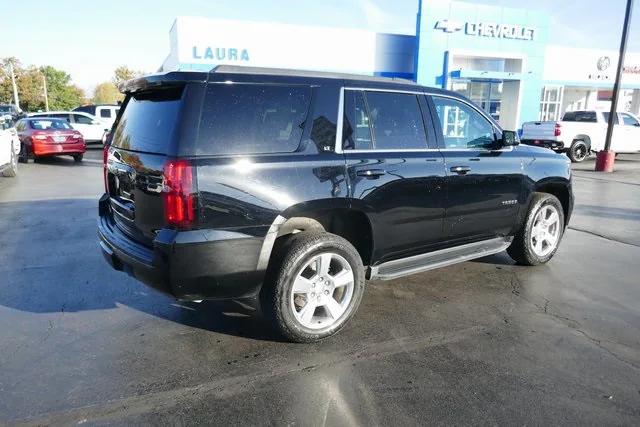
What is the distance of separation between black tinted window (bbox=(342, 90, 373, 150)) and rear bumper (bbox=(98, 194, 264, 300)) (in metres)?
1.11

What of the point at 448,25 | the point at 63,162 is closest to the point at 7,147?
the point at 63,162

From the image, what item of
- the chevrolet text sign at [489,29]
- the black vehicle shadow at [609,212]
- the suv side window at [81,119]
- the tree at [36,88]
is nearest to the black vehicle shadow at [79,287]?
the black vehicle shadow at [609,212]

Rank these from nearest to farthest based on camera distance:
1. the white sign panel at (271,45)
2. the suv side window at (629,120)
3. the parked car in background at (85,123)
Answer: the suv side window at (629,120), the white sign panel at (271,45), the parked car in background at (85,123)

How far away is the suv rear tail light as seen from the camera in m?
3.02

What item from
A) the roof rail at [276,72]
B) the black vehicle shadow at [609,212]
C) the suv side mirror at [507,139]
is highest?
the roof rail at [276,72]

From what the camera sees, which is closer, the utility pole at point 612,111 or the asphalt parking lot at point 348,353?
the asphalt parking lot at point 348,353

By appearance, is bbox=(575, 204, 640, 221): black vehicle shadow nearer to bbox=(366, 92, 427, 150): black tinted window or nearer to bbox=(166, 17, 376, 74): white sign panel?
bbox=(366, 92, 427, 150): black tinted window

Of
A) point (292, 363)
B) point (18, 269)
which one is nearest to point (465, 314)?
point (292, 363)

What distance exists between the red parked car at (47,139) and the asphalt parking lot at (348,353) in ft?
37.2

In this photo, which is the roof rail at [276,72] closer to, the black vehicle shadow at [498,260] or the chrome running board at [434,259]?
the chrome running board at [434,259]

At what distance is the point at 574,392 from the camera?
9.89 feet

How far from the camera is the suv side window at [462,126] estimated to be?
4551mm

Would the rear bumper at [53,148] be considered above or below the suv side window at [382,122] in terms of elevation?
below

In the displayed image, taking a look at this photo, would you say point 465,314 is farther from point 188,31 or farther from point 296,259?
point 188,31
